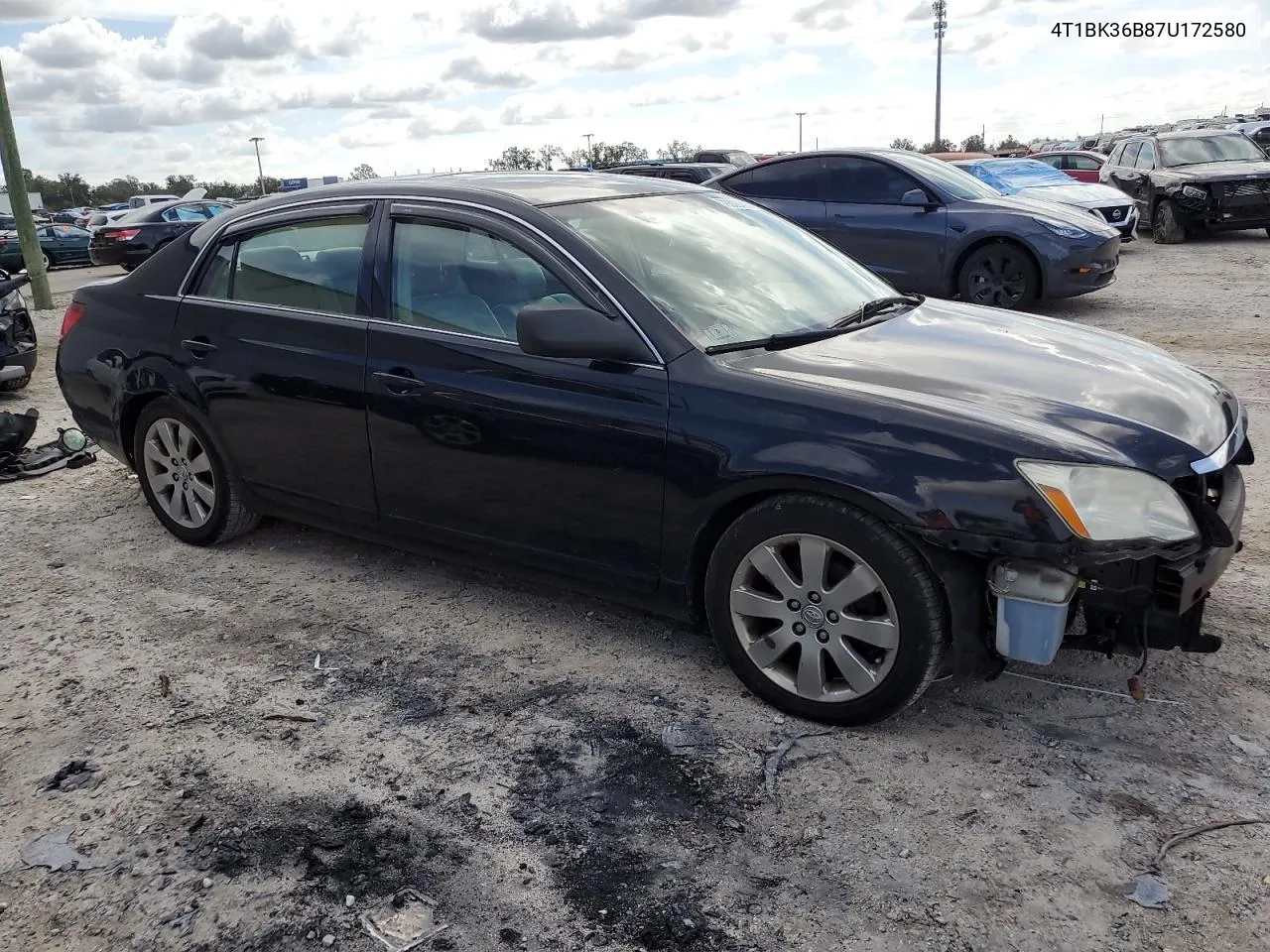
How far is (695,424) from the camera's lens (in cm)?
331

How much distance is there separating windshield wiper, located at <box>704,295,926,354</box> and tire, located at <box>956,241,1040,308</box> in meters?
5.90

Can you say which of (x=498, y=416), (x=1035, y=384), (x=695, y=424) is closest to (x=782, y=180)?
(x=498, y=416)

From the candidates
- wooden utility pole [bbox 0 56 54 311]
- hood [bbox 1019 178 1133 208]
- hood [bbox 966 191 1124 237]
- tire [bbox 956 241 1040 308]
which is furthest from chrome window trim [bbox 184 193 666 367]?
wooden utility pole [bbox 0 56 54 311]

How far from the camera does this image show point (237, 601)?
14.5 ft

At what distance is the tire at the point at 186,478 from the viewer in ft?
15.6

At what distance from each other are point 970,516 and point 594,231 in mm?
1698

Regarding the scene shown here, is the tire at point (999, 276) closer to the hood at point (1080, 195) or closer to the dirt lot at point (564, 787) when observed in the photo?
the hood at point (1080, 195)

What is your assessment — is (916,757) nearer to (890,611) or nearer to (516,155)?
(890,611)

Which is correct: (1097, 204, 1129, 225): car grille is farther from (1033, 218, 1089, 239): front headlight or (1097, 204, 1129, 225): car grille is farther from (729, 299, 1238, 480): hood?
(729, 299, 1238, 480): hood

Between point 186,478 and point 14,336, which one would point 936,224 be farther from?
point 14,336

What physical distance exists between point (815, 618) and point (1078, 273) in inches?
298

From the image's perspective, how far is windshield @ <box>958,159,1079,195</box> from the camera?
13805mm

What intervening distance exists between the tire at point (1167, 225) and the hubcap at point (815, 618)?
14.7m

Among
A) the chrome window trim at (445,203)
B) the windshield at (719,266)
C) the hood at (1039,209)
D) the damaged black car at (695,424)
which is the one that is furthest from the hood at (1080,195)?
the chrome window trim at (445,203)
